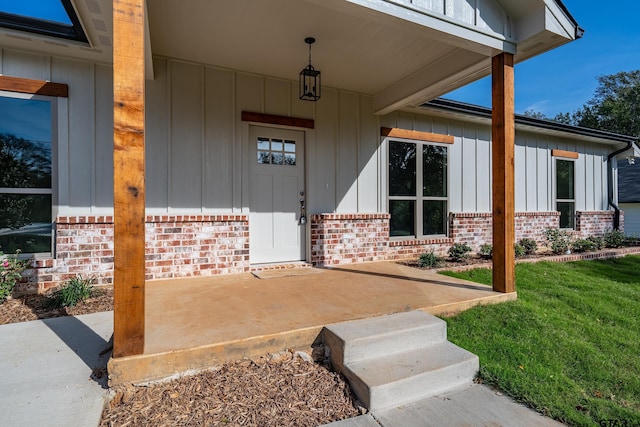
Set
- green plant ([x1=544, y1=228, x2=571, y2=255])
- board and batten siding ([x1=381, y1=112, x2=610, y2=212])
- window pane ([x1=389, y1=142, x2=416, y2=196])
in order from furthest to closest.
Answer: green plant ([x1=544, y1=228, x2=571, y2=255])
board and batten siding ([x1=381, y1=112, x2=610, y2=212])
window pane ([x1=389, y1=142, x2=416, y2=196])

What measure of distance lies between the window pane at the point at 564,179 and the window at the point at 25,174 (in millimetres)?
10064

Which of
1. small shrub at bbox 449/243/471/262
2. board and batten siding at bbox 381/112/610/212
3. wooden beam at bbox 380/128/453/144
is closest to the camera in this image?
small shrub at bbox 449/243/471/262

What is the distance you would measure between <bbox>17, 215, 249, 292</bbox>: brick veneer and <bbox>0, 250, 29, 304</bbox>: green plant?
0.17m

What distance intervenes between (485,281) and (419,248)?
1.64m

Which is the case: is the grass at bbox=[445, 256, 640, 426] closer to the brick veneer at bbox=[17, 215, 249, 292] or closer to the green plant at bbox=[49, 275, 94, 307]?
the brick veneer at bbox=[17, 215, 249, 292]

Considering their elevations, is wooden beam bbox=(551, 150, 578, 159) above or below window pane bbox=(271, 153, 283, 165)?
above

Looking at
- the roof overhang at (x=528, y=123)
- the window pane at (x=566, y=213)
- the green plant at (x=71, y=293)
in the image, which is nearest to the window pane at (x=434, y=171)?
the roof overhang at (x=528, y=123)

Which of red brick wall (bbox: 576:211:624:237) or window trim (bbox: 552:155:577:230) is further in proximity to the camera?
red brick wall (bbox: 576:211:624:237)

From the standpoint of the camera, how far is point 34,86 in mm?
3660

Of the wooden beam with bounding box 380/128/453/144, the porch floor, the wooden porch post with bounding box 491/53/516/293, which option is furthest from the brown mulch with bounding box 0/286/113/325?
the wooden beam with bounding box 380/128/453/144

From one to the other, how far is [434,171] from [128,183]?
561cm

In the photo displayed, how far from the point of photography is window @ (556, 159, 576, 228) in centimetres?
822

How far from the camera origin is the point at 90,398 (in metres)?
1.91

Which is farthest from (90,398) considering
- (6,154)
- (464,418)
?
(6,154)
